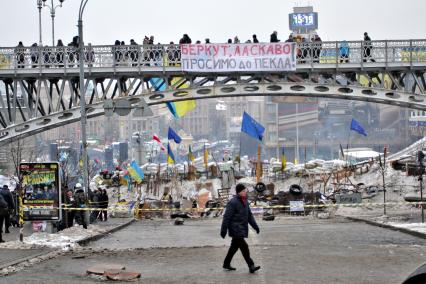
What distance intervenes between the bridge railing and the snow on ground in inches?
796

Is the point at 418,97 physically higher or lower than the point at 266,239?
higher

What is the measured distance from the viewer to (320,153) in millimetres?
182250

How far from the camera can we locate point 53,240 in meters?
20.1

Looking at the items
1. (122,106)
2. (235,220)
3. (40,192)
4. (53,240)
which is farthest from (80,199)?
(235,220)

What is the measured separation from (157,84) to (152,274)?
33111mm

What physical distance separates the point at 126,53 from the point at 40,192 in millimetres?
22683

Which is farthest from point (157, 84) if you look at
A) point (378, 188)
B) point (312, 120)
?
point (312, 120)

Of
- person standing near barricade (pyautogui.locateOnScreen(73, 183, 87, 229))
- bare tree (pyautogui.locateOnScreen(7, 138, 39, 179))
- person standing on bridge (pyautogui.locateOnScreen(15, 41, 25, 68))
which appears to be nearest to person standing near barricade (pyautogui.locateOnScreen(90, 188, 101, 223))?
person standing near barricade (pyautogui.locateOnScreen(73, 183, 87, 229))

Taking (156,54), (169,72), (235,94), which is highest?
(156,54)

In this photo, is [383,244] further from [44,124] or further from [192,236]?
[44,124]

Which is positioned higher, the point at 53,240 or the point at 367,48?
the point at 367,48

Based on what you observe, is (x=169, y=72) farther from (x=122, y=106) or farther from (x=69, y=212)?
(x=69, y=212)

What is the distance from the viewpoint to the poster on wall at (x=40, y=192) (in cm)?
2141

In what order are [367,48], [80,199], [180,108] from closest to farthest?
[80,199], [367,48], [180,108]
